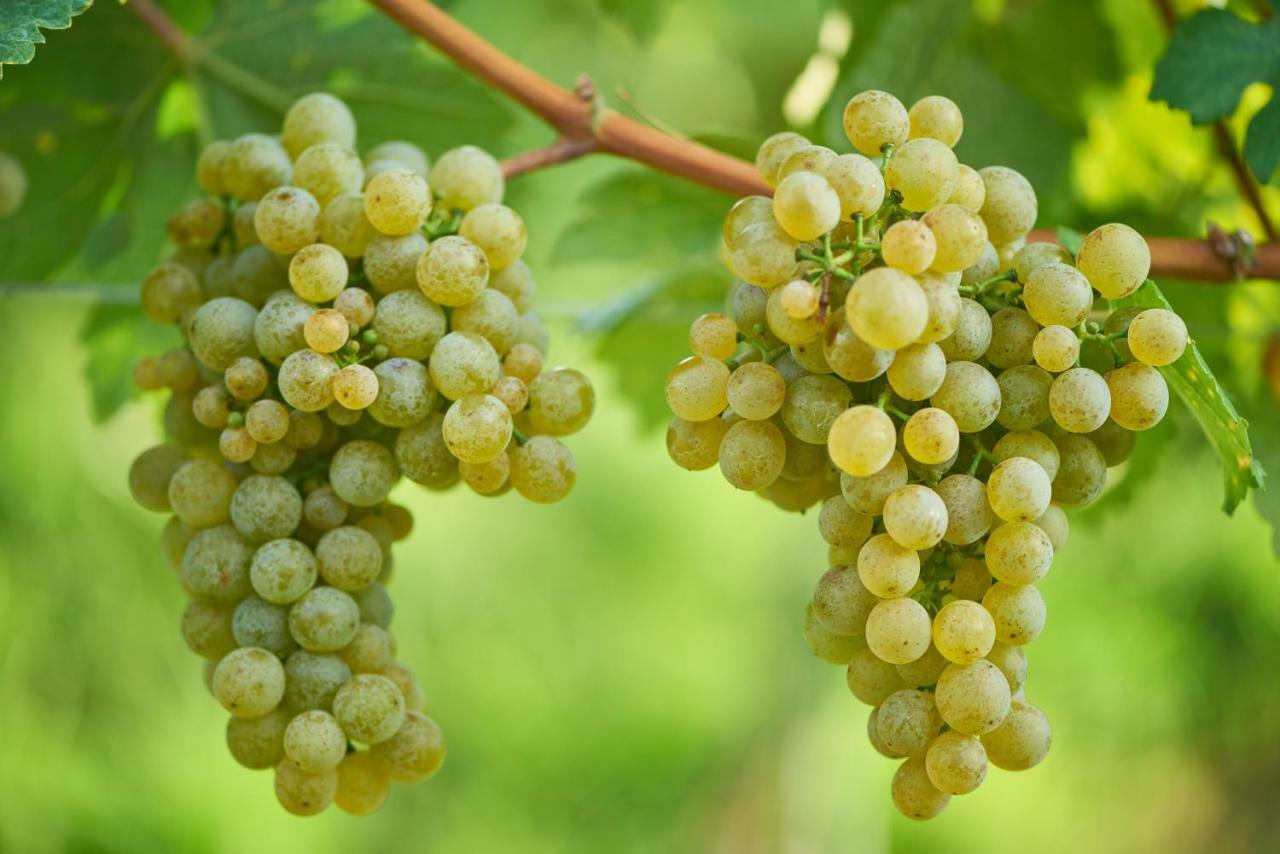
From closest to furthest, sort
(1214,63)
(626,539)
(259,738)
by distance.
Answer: (259,738)
(1214,63)
(626,539)

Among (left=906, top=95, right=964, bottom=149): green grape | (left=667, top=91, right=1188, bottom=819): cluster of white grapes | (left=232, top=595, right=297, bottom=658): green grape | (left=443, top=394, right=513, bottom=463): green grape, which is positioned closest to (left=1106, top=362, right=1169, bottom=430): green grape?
(left=667, top=91, right=1188, bottom=819): cluster of white grapes

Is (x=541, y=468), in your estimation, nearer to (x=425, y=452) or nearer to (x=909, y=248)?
(x=425, y=452)

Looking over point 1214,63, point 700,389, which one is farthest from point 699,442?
point 1214,63

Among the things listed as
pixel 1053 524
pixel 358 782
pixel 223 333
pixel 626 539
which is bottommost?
pixel 626 539

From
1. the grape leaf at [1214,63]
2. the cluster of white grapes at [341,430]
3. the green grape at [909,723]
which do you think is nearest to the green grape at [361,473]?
the cluster of white grapes at [341,430]

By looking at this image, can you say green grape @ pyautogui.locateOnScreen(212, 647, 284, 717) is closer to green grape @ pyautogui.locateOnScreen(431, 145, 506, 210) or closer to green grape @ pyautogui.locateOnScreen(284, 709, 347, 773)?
green grape @ pyautogui.locateOnScreen(284, 709, 347, 773)

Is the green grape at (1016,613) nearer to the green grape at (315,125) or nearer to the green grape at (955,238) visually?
the green grape at (955,238)

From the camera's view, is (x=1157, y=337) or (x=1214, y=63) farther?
(x=1214, y=63)

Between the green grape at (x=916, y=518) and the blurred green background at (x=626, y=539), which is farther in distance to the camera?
the blurred green background at (x=626, y=539)
